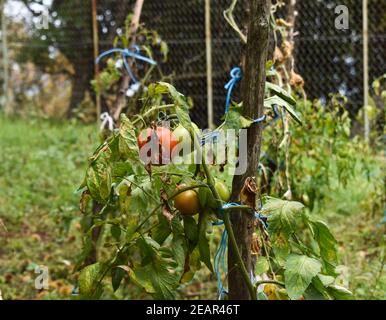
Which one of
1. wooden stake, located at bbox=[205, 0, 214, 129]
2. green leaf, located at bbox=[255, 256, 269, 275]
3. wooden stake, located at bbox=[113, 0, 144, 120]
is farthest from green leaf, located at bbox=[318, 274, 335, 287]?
wooden stake, located at bbox=[205, 0, 214, 129]

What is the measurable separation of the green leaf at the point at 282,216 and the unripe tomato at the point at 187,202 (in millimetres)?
166

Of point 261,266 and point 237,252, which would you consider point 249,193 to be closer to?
point 237,252

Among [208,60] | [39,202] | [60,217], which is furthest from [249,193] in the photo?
[208,60]

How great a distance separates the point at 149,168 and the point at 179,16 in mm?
6636

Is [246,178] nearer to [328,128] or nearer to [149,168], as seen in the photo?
[149,168]

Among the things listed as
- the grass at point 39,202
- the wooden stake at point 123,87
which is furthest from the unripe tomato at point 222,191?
the grass at point 39,202

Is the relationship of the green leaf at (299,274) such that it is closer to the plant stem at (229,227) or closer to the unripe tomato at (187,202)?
the plant stem at (229,227)

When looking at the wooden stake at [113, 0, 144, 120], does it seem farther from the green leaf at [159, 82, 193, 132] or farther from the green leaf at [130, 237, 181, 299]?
the green leaf at [159, 82, 193, 132]

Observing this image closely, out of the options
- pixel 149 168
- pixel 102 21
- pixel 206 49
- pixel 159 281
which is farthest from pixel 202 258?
pixel 102 21

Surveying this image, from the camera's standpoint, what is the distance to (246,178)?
1.73 meters

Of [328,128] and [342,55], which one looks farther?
[342,55]

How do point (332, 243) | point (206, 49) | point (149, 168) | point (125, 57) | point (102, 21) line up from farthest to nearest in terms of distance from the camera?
point (102, 21) < point (206, 49) < point (125, 57) < point (332, 243) < point (149, 168)

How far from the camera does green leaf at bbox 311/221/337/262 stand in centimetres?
173

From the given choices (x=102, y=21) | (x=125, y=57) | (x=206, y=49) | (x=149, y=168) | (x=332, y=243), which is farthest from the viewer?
(x=102, y=21)
